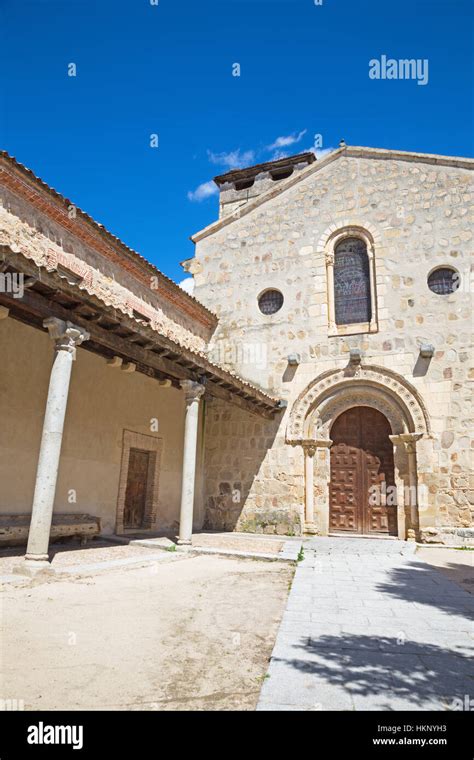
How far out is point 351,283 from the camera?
11.7m

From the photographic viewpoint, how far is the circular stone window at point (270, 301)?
40.3 ft

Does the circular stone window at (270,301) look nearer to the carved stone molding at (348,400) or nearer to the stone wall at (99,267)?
the stone wall at (99,267)

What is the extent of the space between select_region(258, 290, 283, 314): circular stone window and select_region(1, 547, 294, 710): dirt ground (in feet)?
25.3

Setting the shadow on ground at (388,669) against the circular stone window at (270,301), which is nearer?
the shadow on ground at (388,669)

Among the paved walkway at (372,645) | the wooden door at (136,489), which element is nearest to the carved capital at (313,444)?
the wooden door at (136,489)

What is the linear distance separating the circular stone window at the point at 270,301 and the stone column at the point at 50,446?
697 cm

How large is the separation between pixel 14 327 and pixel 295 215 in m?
7.82

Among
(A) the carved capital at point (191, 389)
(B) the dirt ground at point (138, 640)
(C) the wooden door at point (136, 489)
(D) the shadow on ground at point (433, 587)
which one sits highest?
(A) the carved capital at point (191, 389)

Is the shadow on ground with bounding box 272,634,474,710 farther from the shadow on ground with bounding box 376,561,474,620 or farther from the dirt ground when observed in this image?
the shadow on ground with bounding box 376,561,474,620

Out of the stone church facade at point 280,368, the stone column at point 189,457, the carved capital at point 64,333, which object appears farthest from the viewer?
the stone column at point 189,457

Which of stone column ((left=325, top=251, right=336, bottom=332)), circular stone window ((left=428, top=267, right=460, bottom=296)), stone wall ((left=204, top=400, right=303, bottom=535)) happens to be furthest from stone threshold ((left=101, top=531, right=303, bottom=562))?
circular stone window ((left=428, top=267, right=460, bottom=296))

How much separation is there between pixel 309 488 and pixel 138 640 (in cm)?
791
